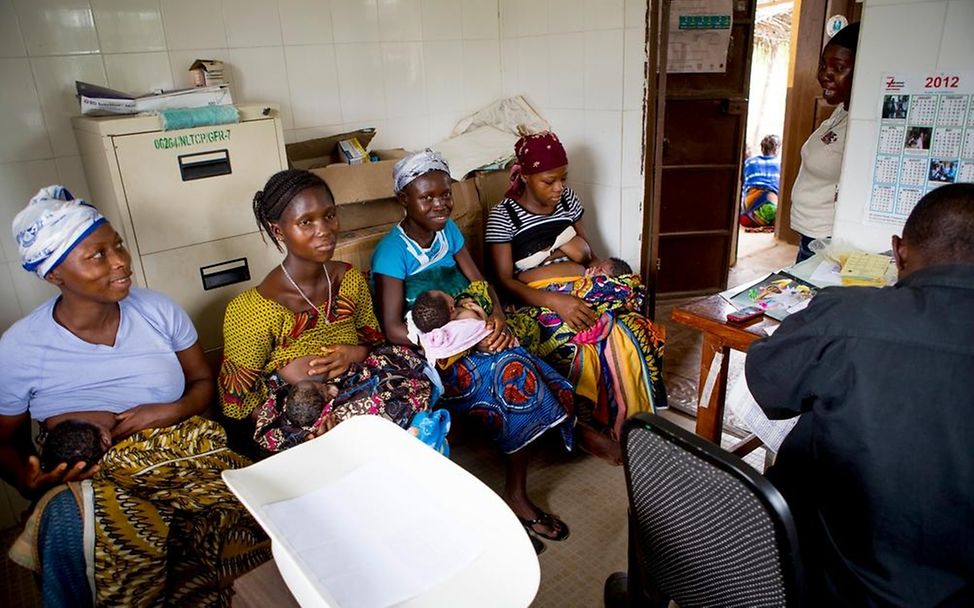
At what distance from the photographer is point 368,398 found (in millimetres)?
2035

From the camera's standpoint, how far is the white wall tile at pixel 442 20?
10.9 feet

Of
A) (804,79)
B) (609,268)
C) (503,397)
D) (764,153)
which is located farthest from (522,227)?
(764,153)

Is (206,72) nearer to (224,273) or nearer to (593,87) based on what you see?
(224,273)

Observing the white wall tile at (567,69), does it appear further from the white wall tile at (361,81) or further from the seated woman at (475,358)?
the seated woman at (475,358)

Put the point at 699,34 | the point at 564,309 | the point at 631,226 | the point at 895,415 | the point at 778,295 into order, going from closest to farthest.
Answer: the point at 895,415
the point at 778,295
the point at 564,309
the point at 631,226
the point at 699,34

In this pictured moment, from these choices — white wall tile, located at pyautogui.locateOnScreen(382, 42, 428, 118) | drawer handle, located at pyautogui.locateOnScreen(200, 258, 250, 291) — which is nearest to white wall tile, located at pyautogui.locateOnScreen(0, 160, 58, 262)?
drawer handle, located at pyautogui.locateOnScreen(200, 258, 250, 291)

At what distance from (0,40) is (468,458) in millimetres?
2241

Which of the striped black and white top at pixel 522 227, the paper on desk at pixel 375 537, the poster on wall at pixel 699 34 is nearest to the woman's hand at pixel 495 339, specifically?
the striped black and white top at pixel 522 227

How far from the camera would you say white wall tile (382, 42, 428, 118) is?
127 inches

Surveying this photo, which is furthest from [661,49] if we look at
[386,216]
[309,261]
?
[309,261]

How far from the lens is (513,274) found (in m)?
2.91

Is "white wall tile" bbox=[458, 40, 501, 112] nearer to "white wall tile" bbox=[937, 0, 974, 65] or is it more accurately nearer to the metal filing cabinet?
the metal filing cabinet

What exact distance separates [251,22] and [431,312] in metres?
1.52

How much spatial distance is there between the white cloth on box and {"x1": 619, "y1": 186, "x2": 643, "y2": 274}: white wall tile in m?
0.70
